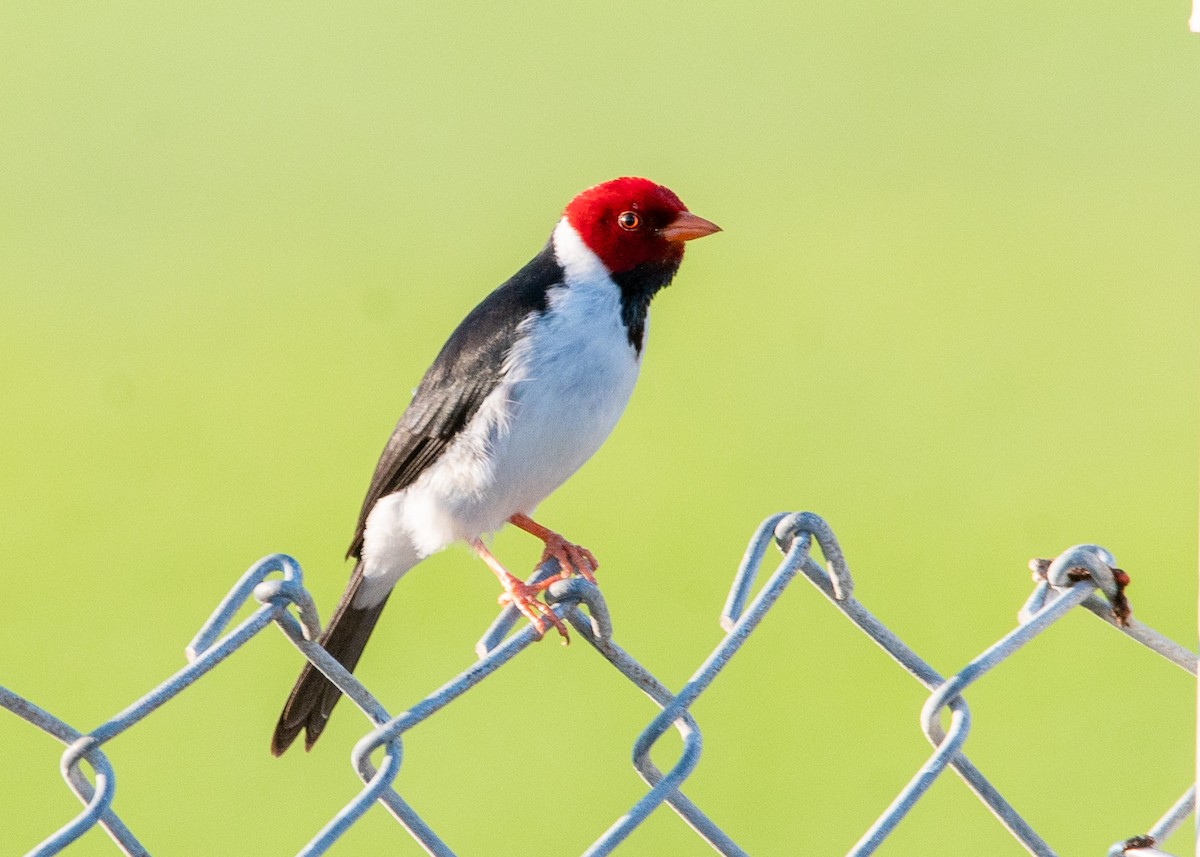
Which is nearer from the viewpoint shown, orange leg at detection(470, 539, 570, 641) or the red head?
orange leg at detection(470, 539, 570, 641)

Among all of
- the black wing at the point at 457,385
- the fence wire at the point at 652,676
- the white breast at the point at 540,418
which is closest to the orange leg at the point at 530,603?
the fence wire at the point at 652,676

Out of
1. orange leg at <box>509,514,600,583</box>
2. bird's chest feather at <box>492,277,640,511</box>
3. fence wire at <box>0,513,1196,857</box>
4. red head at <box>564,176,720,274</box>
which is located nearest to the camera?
A: fence wire at <box>0,513,1196,857</box>

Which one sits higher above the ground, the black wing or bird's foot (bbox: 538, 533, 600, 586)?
the black wing

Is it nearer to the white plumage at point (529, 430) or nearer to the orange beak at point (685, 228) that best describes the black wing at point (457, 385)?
the white plumage at point (529, 430)

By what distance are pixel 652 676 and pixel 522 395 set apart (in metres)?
1.55

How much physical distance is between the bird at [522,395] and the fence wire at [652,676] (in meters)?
1.40

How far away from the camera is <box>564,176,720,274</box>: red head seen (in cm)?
368

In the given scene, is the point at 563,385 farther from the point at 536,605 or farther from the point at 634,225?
the point at 536,605

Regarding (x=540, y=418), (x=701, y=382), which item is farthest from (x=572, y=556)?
(x=701, y=382)

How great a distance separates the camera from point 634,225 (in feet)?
12.1

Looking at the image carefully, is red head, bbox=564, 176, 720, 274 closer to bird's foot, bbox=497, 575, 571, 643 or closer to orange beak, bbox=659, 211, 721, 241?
orange beak, bbox=659, 211, 721, 241

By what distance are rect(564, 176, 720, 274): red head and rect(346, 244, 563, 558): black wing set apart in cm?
13

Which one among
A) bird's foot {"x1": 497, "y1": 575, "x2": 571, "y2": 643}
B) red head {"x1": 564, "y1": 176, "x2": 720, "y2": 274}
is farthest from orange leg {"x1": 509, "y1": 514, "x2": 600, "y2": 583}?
red head {"x1": 564, "y1": 176, "x2": 720, "y2": 274}

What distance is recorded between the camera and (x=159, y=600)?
7.17 meters
